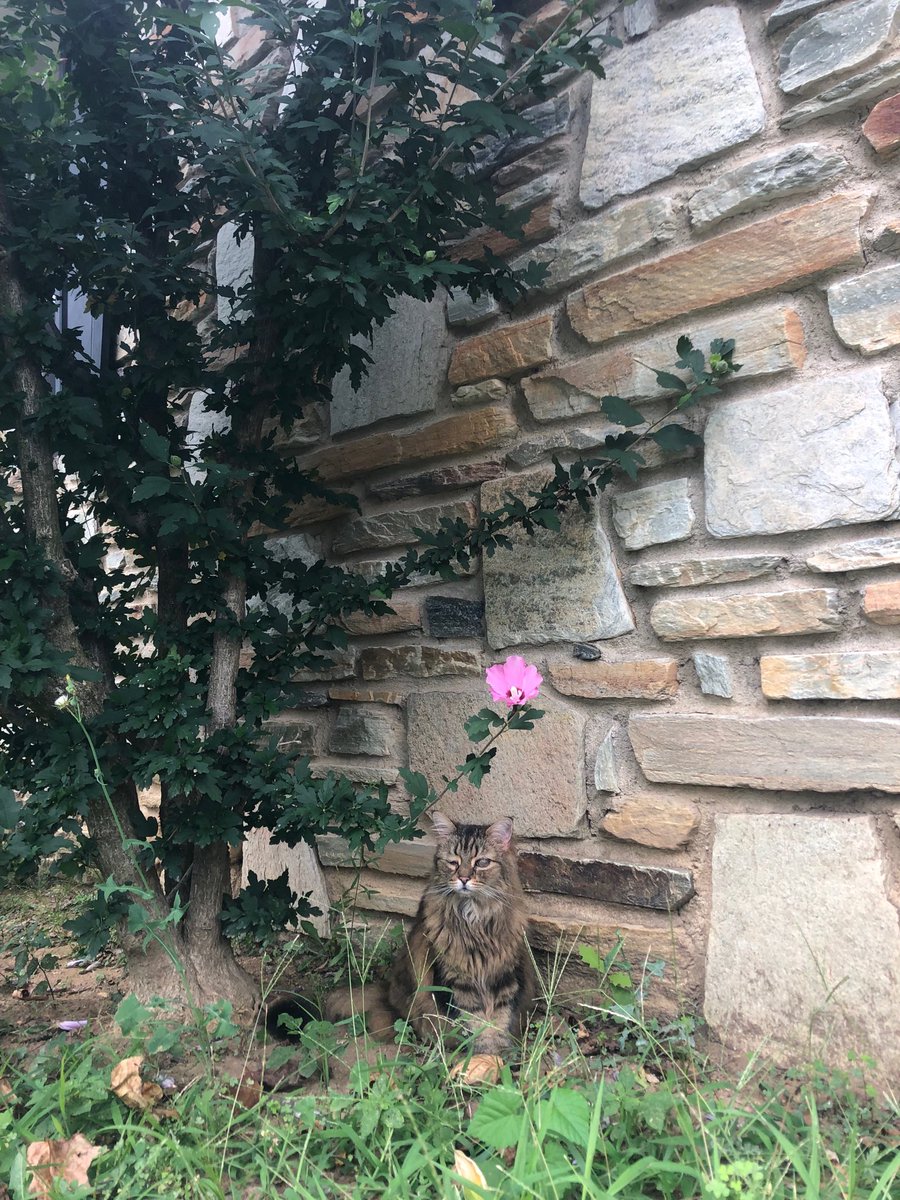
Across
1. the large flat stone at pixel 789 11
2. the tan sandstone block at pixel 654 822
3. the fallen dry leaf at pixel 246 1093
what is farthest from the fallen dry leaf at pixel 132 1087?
the large flat stone at pixel 789 11

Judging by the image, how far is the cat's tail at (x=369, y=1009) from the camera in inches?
75.1

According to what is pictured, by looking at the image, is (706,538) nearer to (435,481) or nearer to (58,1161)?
(435,481)

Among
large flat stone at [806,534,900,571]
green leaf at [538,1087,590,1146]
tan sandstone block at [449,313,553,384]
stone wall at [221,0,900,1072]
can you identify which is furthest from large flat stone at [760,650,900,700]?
tan sandstone block at [449,313,553,384]

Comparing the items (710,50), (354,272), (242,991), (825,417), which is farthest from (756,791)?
(710,50)

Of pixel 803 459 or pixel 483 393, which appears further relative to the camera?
pixel 483 393

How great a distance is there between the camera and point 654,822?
75.6 inches

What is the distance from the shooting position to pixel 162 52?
2.09 m

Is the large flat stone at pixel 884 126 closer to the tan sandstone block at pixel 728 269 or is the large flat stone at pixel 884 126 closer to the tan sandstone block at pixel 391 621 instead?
the tan sandstone block at pixel 728 269

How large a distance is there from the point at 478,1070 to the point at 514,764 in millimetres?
761

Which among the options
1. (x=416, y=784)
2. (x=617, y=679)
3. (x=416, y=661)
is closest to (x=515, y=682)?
(x=416, y=784)

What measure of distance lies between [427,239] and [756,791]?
1.53 meters

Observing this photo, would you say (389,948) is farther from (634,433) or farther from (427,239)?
(427,239)

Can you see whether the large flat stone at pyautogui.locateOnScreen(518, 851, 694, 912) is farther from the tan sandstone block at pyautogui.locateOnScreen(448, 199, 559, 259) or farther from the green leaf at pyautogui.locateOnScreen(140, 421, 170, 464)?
the tan sandstone block at pyautogui.locateOnScreen(448, 199, 559, 259)

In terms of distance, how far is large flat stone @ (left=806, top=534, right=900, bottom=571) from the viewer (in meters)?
1.65
